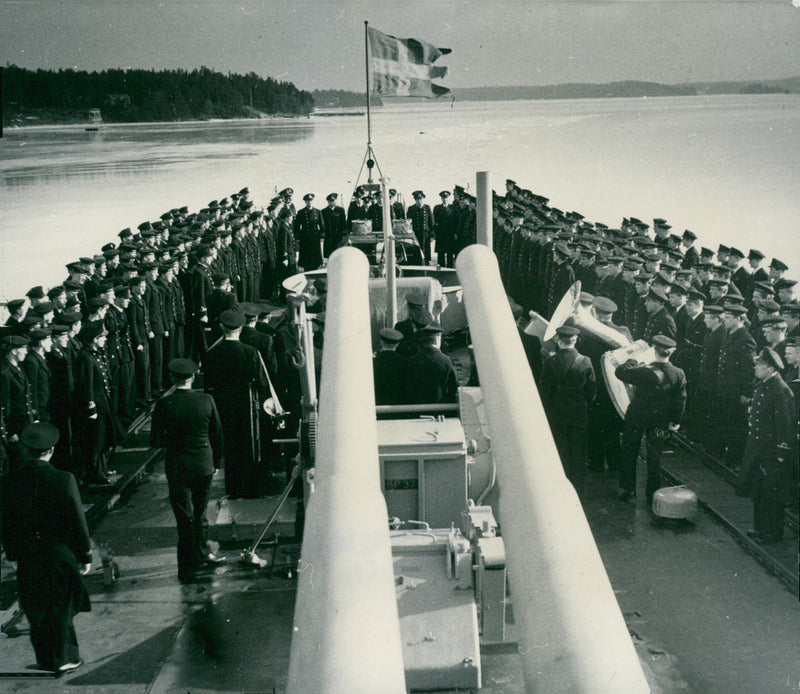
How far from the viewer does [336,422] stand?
2.28 m

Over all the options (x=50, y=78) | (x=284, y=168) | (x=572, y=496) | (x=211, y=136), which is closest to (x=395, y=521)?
(x=572, y=496)

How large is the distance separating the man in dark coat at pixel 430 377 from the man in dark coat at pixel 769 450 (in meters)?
2.39

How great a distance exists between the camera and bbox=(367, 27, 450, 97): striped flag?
36.5 feet

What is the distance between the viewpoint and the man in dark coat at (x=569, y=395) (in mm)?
7066

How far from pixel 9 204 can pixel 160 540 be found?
1248 cm

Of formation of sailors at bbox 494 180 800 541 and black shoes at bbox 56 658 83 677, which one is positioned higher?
formation of sailors at bbox 494 180 800 541

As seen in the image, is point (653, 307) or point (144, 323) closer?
point (653, 307)

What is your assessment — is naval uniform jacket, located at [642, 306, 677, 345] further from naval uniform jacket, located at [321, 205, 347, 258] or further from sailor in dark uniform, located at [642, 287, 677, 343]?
naval uniform jacket, located at [321, 205, 347, 258]

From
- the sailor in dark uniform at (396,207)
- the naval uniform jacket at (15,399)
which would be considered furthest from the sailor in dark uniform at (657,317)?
the sailor in dark uniform at (396,207)

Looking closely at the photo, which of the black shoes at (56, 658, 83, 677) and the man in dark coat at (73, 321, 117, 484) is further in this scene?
the man in dark coat at (73, 321, 117, 484)

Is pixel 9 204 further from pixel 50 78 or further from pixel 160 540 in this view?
pixel 160 540

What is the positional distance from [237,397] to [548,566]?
5790mm

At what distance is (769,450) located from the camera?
6.46m

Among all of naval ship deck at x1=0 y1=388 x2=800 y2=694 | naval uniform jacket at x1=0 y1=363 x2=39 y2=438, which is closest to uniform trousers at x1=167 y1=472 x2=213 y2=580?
naval ship deck at x1=0 y1=388 x2=800 y2=694
